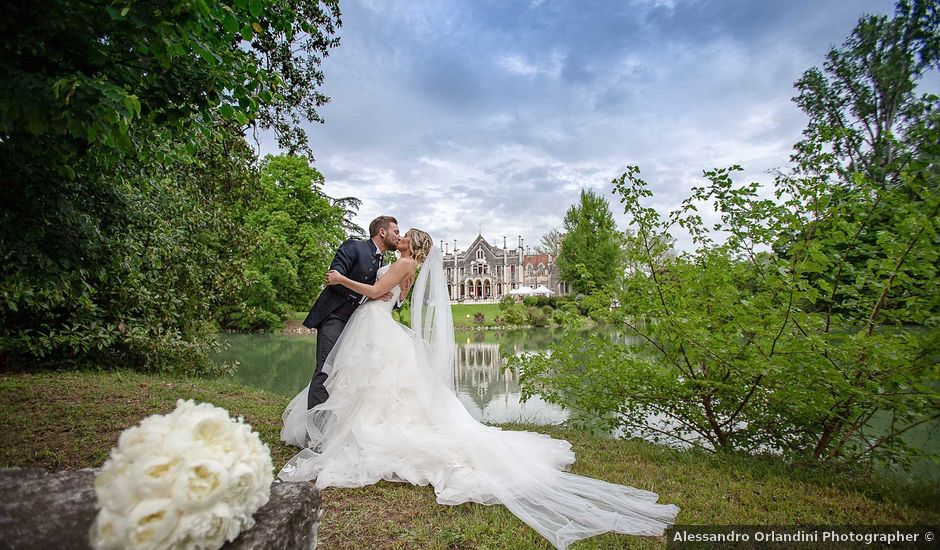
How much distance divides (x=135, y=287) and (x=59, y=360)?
2.45 metres

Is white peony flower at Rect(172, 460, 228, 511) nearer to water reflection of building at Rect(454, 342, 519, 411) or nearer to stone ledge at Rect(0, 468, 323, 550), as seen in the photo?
stone ledge at Rect(0, 468, 323, 550)

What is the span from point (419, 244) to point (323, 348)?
4.73ft

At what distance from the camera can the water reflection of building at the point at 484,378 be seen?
30.6ft

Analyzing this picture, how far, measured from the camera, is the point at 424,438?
402cm

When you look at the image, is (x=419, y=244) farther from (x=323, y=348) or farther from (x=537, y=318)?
(x=537, y=318)

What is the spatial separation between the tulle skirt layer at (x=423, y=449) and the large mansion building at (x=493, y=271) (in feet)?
213

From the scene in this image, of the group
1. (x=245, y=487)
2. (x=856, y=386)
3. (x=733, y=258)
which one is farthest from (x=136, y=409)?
(x=856, y=386)

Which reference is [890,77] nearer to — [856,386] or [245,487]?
[856,386]

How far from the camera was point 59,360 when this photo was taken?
9281 mm

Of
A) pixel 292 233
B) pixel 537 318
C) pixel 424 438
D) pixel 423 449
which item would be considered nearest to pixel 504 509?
pixel 423 449

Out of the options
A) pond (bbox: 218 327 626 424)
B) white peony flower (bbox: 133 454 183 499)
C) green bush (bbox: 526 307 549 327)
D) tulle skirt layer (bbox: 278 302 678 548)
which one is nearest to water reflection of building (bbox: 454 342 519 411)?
pond (bbox: 218 327 626 424)

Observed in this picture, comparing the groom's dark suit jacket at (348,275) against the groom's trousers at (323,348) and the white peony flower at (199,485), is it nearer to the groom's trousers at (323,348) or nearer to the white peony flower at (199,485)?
the groom's trousers at (323,348)

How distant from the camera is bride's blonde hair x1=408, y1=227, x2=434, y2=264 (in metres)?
4.80

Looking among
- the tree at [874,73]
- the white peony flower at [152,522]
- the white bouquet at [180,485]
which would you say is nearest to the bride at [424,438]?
the white bouquet at [180,485]
